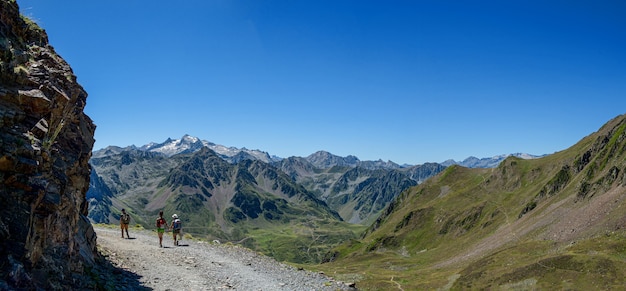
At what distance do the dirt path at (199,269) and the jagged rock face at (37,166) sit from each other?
3.67m

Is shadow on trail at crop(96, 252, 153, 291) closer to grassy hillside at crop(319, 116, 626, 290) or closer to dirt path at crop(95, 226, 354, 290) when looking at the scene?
dirt path at crop(95, 226, 354, 290)

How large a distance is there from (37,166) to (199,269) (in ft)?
48.4

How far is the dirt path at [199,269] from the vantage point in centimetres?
2428

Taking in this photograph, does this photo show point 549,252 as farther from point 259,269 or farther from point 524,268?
point 259,269

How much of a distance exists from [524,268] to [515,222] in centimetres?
9143

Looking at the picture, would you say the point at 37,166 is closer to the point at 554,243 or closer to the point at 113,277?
the point at 113,277

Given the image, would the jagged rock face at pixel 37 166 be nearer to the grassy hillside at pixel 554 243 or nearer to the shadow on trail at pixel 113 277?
the shadow on trail at pixel 113 277

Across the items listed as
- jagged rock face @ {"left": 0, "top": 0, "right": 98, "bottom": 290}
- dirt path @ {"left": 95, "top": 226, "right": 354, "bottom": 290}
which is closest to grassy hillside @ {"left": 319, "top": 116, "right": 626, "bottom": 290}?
dirt path @ {"left": 95, "top": 226, "right": 354, "bottom": 290}

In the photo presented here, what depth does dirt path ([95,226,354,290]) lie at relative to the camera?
79.7ft

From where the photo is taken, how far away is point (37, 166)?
1603cm

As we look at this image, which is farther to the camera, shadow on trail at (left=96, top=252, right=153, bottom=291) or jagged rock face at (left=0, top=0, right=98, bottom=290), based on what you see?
shadow on trail at (left=96, top=252, right=153, bottom=291)

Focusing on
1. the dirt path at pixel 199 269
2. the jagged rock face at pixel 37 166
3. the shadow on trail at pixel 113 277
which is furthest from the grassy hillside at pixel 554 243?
the jagged rock face at pixel 37 166

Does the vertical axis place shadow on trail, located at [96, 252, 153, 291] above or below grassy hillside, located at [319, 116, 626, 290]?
above

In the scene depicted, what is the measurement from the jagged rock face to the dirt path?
3.67m
